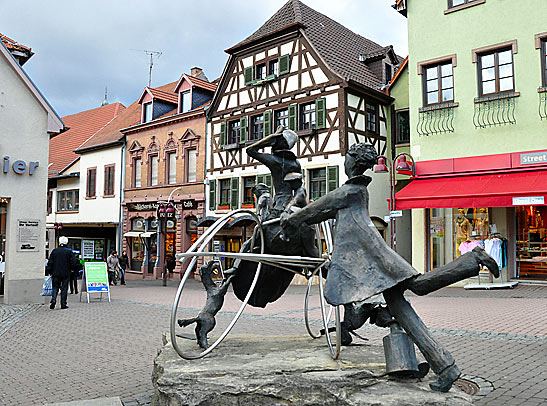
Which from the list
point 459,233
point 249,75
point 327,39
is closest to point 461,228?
point 459,233

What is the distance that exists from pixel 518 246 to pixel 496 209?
1.31 metres

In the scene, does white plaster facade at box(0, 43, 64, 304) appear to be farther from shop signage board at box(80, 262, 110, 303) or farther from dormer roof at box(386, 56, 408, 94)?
dormer roof at box(386, 56, 408, 94)

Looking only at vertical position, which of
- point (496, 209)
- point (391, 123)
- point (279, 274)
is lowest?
point (279, 274)

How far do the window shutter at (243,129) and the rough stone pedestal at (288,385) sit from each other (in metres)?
19.1

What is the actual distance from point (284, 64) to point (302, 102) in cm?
194

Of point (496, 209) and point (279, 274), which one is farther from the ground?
point (496, 209)

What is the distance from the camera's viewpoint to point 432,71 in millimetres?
17859

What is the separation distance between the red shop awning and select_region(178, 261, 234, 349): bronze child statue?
1123 centimetres

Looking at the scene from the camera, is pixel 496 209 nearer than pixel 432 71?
Yes

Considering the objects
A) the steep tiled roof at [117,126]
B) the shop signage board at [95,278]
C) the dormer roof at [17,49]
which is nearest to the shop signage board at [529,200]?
the shop signage board at [95,278]

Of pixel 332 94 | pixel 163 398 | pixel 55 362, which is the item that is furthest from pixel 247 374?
pixel 332 94

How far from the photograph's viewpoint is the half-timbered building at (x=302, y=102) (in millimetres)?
20391

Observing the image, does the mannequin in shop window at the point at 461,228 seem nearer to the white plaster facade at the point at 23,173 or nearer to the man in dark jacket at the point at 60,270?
the man in dark jacket at the point at 60,270

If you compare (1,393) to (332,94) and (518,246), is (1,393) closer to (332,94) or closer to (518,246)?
(518,246)
